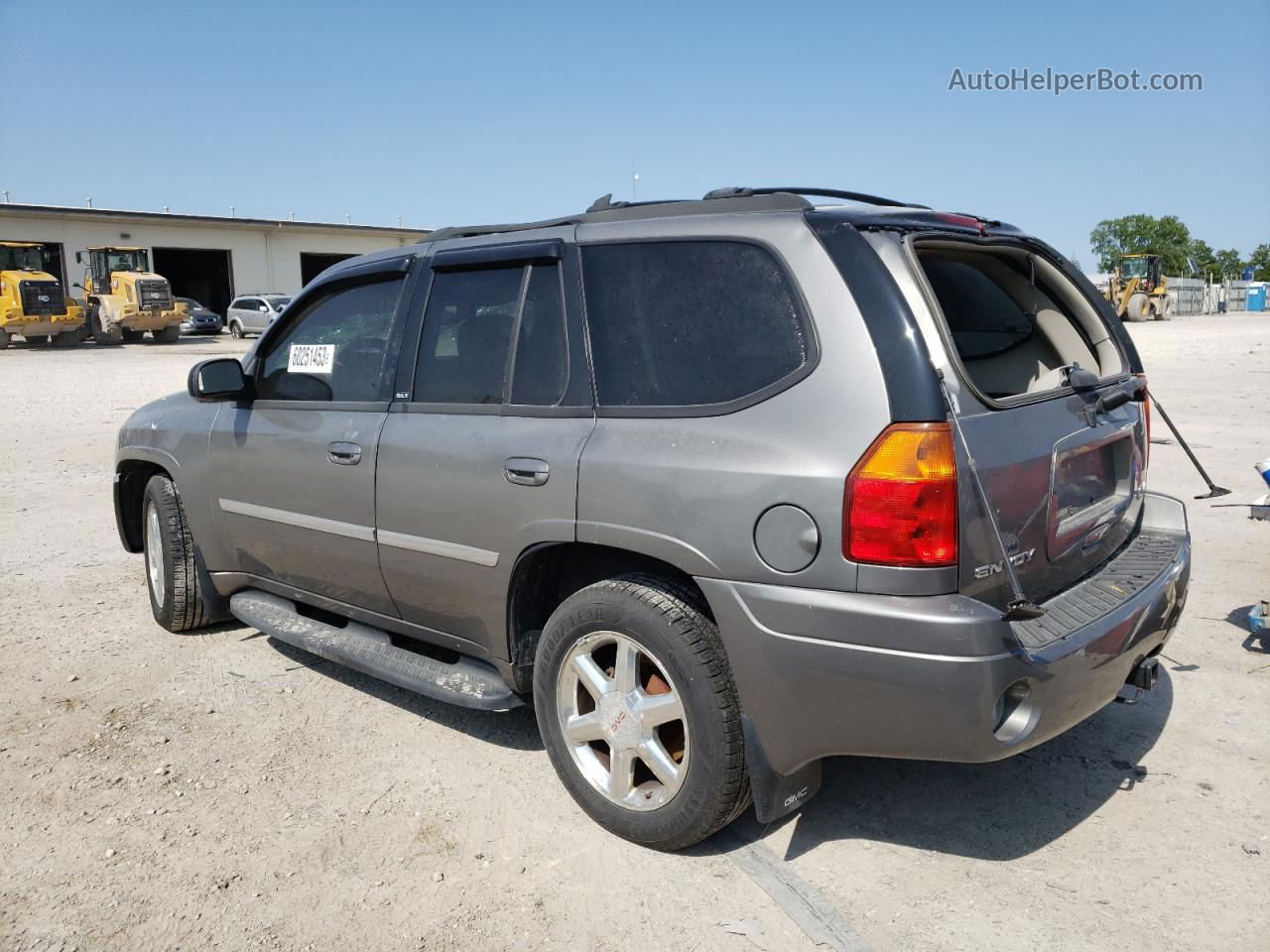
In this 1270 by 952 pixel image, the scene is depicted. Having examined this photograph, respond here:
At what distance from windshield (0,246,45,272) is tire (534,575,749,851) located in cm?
3440

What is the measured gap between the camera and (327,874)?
3.05 m

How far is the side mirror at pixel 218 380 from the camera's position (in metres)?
4.40

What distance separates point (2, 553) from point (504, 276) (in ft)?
16.4

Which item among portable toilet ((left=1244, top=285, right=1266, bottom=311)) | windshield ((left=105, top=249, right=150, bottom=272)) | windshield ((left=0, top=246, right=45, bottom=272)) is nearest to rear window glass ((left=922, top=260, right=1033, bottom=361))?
windshield ((left=0, top=246, right=45, bottom=272))

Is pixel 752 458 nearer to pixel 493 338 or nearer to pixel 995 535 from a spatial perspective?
pixel 995 535

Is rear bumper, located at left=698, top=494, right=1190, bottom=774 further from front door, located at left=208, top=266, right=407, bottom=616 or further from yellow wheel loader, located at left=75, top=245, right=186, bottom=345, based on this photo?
yellow wheel loader, located at left=75, top=245, right=186, bottom=345

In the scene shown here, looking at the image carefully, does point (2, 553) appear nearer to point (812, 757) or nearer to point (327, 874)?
point (327, 874)

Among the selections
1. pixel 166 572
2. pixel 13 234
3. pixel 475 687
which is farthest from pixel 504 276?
pixel 13 234

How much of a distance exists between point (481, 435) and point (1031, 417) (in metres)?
1.74

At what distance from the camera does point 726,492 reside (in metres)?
2.78

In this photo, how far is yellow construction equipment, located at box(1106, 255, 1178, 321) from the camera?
4366 cm

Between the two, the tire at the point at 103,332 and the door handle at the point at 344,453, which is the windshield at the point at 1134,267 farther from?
the door handle at the point at 344,453

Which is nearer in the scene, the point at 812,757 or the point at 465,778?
the point at 812,757

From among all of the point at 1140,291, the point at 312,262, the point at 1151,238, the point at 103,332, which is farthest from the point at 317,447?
the point at 1151,238
